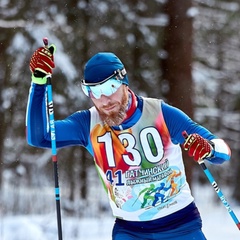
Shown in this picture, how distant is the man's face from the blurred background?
17.1ft

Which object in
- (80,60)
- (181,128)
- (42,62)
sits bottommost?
(181,128)

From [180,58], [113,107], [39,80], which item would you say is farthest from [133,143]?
[180,58]

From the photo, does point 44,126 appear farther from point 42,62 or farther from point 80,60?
point 80,60

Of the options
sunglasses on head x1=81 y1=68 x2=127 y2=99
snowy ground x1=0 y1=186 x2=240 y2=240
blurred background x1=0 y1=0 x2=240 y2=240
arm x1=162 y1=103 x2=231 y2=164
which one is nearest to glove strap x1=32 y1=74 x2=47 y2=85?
sunglasses on head x1=81 y1=68 x2=127 y2=99

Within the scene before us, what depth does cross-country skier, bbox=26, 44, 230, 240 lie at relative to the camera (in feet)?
11.5

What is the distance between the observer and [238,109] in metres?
15.8

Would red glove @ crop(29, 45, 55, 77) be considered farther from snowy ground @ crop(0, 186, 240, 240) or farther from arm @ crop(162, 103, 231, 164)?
snowy ground @ crop(0, 186, 240, 240)

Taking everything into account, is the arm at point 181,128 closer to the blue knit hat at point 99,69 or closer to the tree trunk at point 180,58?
the blue knit hat at point 99,69

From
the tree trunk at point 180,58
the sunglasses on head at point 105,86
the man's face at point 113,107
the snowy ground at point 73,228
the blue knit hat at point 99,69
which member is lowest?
the man's face at point 113,107

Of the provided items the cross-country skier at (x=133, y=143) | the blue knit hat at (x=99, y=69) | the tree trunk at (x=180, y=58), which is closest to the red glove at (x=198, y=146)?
the cross-country skier at (x=133, y=143)

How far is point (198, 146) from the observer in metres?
3.40

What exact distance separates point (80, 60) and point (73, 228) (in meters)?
3.20

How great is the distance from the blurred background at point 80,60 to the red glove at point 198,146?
5.21 metres

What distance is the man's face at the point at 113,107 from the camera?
3482 millimetres
